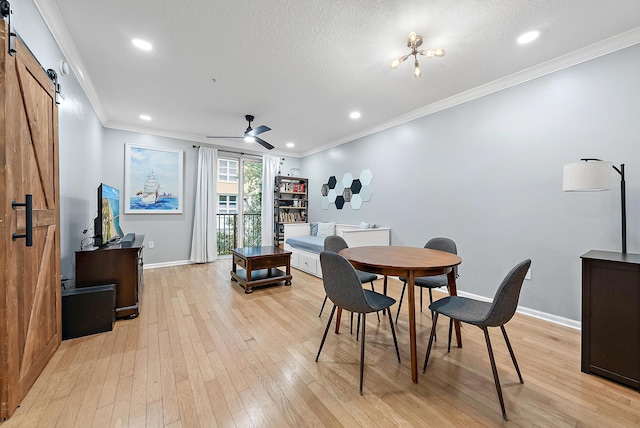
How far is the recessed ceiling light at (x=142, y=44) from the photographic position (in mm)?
2232

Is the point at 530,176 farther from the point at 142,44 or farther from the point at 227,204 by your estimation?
the point at 227,204

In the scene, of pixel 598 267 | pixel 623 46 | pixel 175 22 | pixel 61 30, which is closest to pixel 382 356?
pixel 598 267

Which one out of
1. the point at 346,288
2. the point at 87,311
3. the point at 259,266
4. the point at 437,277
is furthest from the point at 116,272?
the point at 437,277

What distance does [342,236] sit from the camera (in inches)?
157

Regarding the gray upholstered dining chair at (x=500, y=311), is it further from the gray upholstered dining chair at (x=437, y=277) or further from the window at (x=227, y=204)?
the window at (x=227, y=204)

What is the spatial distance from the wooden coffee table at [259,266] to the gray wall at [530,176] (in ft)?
6.26

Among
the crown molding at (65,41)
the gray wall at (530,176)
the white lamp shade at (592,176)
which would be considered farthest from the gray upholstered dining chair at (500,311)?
the crown molding at (65,41)

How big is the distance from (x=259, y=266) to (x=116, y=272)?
1.57 m

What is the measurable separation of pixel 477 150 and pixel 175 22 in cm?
331

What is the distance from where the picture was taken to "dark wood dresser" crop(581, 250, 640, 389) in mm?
1581

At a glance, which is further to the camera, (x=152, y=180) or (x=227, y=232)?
(x=227, y=232)

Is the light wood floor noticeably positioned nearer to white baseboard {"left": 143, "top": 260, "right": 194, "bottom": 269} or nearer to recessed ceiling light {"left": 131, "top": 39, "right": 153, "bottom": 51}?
white baseboard {"left": 143, "top": 260, "right": 194, "bottom": 269}

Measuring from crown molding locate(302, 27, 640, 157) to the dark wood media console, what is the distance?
3948 mm

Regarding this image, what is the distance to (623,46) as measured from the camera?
213 cm
